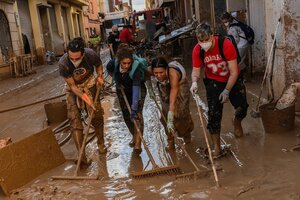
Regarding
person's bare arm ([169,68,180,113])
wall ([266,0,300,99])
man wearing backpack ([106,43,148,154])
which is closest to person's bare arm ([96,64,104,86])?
man wearing backpack ([106,43,148,154])

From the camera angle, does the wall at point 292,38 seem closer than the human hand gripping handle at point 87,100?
No

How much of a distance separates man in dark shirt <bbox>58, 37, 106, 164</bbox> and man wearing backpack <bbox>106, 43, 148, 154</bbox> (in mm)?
Result: 286

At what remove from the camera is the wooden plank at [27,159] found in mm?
4660

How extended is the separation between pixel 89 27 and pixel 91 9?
5.03 m

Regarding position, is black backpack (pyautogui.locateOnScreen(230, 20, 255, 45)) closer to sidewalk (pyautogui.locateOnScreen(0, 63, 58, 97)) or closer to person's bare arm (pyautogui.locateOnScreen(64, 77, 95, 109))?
person's bare arm (pyautogui.locateOnScreen(64, 77, 95, 109))

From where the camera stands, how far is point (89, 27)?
50.0 metres

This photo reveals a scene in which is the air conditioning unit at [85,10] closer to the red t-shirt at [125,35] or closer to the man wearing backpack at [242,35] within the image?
the red t-shirt at [125,35]

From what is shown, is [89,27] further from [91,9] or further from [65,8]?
[65,8]

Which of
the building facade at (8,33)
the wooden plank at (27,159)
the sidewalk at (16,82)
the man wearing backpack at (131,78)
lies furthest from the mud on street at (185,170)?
the building facade at (8,33)

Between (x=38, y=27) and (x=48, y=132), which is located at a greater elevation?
(x=38, y=27)

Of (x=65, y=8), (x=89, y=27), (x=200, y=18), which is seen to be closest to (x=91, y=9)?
(x=89, y=27)

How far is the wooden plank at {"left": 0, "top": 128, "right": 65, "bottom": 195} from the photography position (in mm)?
4660

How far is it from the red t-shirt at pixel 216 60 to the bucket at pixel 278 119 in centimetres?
100

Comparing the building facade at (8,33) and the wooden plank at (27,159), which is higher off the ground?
the building facade at (8,33)
